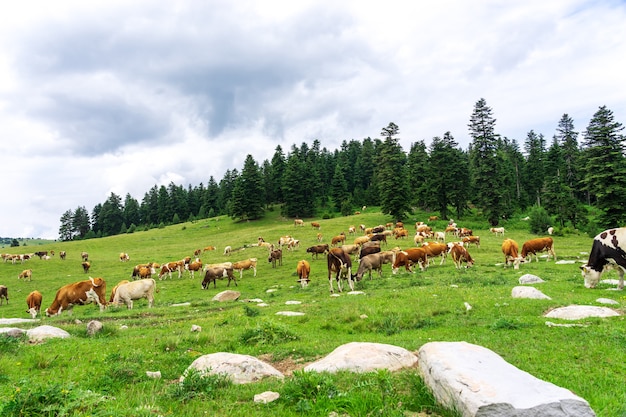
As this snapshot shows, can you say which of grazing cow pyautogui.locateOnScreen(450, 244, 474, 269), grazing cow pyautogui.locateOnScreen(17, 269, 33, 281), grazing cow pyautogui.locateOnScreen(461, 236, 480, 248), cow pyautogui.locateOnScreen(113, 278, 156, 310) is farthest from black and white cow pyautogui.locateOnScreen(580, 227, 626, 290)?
grazing cow pyautogui.locateOnScreen(17, 269, 33, 281)

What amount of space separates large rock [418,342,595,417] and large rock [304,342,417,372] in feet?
4.14

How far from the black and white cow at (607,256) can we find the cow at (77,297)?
25215mm

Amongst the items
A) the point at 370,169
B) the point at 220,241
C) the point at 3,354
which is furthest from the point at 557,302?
the point at 370,169

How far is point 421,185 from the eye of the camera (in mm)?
70562

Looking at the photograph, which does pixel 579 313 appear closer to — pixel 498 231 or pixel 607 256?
pixel 607 256

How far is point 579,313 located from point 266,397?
985cm

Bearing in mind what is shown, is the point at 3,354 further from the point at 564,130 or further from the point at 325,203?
the point at 564,130

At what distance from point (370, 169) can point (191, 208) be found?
5921cm

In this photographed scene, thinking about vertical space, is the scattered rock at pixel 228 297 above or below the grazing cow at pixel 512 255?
below

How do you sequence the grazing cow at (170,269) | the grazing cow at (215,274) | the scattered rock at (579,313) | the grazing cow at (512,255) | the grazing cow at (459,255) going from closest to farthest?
the scattered rock at (579,313), the grazing cow at (512,255), the grazing cow at (459,255), the grazing cow at (215,274), the grazing cow at (170,269)

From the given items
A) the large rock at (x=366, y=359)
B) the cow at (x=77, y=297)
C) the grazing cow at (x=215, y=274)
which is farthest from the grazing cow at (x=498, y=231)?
the large rock at (x=366, y=359)

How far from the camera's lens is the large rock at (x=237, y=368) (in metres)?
6.90

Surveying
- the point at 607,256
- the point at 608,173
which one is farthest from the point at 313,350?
the point at 608,173

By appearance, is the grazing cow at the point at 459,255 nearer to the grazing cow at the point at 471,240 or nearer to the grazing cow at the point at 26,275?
the grazing cow at the point at 471,240
